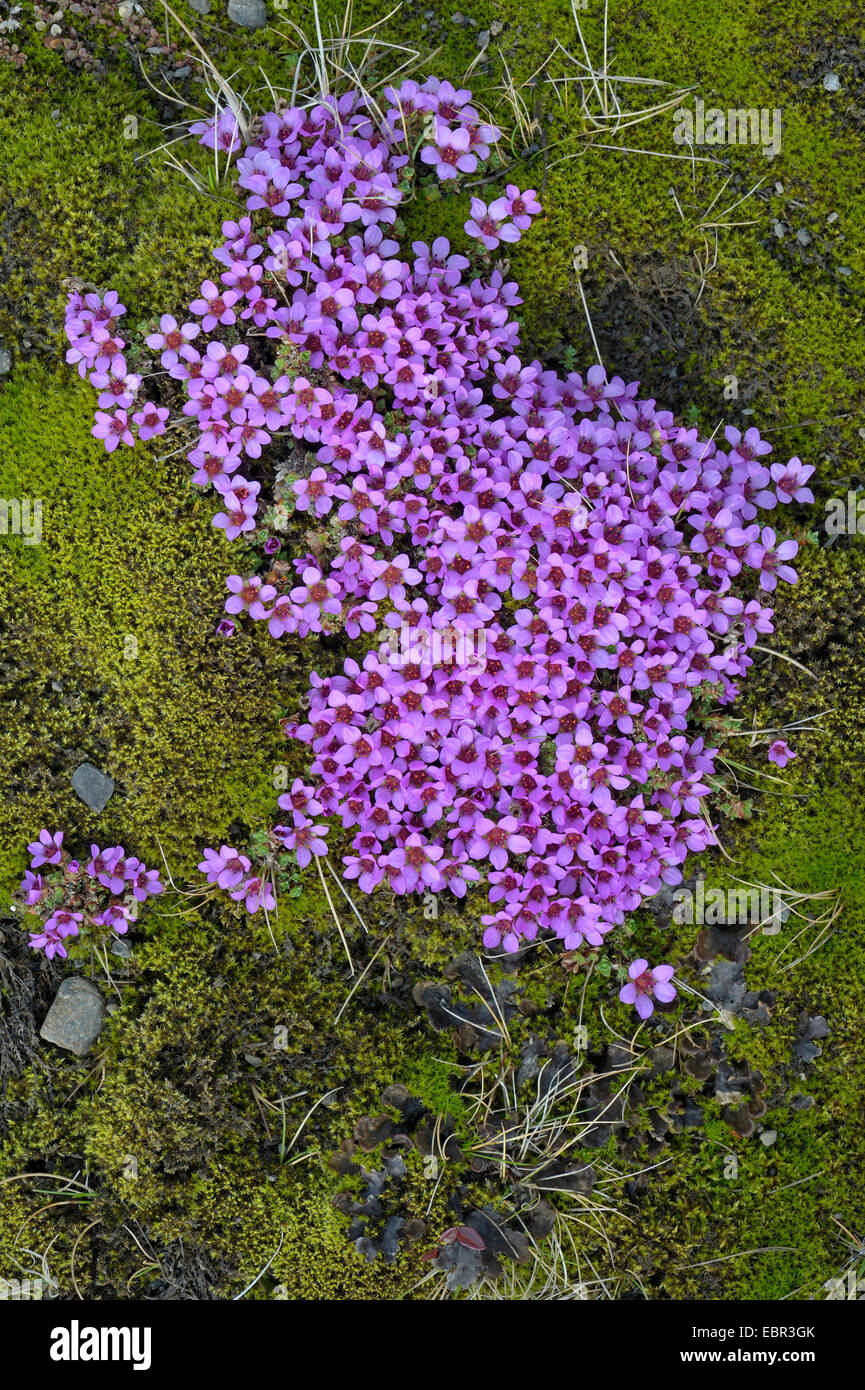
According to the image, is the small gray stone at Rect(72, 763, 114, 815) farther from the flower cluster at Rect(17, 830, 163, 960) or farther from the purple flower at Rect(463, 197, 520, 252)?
the purple flower at Rect(463, 197, 520, 252)

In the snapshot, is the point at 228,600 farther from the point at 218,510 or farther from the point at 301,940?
the point at 301,940

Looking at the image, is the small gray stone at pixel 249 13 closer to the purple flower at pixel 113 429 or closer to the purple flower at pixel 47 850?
the purple flower at pixel 113 429

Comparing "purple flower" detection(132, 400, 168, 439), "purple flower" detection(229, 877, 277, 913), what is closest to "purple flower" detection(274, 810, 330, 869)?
"purple flower" detection(229, 877, 277, 913)

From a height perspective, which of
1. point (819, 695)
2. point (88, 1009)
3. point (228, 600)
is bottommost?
point (88, 1009)

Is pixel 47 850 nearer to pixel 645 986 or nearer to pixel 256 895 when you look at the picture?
pixel 256 895

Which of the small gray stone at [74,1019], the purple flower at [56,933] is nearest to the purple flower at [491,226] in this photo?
the purple flower at [56,933]

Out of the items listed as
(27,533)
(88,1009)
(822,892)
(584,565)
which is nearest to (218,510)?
(27,533)
